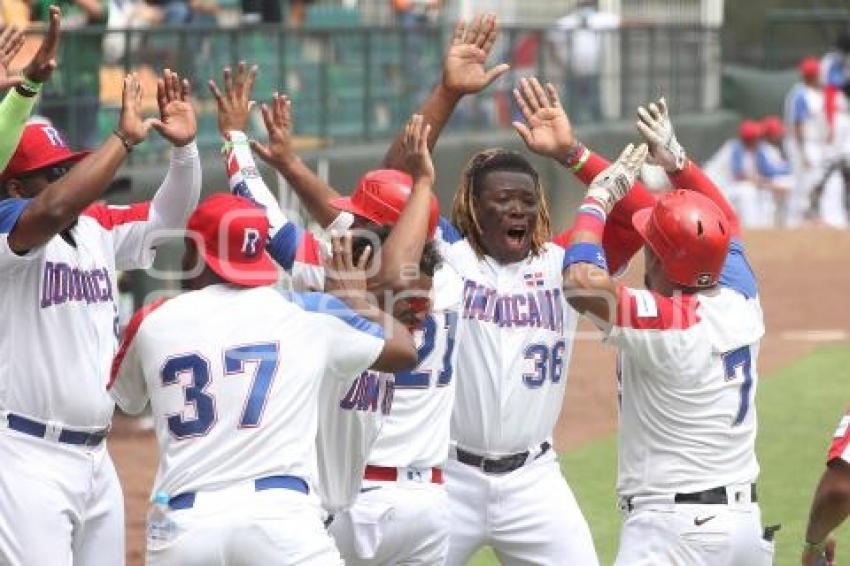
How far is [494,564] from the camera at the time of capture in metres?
8.69

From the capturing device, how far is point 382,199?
599cm

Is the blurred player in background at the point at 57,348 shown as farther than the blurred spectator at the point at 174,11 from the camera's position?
No

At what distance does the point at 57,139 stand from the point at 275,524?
1718mm

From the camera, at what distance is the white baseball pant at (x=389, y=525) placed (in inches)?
238

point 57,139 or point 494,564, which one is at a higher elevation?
point 57,139

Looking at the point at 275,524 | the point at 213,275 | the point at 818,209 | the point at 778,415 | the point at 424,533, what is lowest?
the point at 818,209

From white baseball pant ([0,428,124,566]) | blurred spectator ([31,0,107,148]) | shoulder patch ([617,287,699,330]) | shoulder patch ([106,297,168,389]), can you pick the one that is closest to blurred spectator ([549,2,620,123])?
blurred spectator ([31,0,107,148])

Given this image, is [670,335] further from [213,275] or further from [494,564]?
[494,564]

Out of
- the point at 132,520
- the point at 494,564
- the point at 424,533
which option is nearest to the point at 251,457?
the point at 424,533

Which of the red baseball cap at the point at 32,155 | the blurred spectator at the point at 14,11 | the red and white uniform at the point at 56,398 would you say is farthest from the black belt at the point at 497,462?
the blurred spectator at the point at 14,11

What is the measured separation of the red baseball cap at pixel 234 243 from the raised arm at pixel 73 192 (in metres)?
0.54

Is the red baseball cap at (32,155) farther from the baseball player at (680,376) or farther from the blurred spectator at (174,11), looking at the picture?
the blurred spectator at (174,11)

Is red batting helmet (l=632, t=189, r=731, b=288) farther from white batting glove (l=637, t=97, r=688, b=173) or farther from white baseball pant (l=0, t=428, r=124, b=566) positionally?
white baseball pant (l=0, t=428, r=124, b=566)

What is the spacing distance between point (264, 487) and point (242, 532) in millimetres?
137
